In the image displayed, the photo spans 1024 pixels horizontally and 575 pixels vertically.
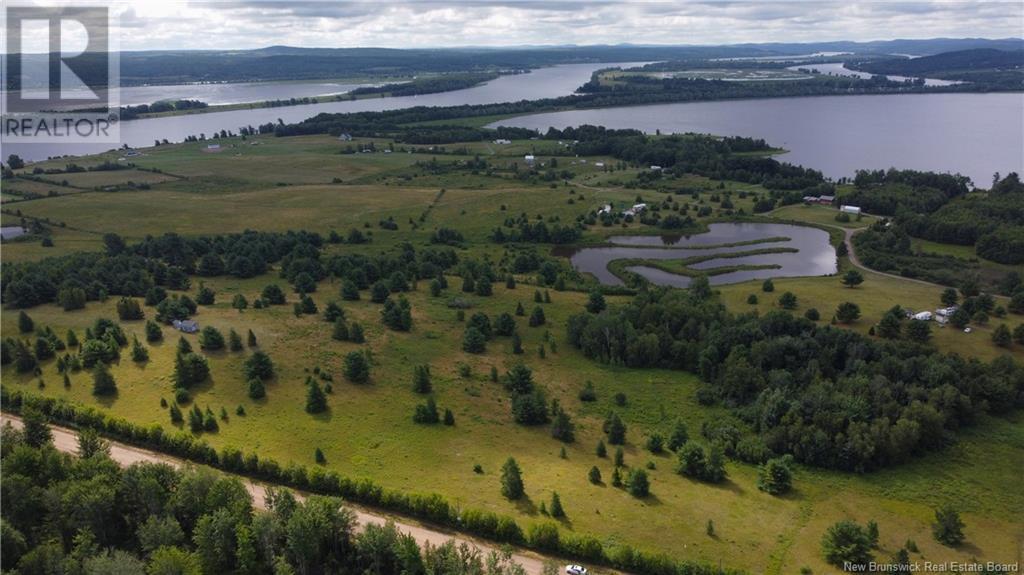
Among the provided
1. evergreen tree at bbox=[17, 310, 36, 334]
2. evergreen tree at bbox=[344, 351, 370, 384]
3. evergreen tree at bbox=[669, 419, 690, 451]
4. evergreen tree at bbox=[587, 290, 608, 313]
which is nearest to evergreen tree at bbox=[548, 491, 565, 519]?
evergreen tree at bbox=[669, 419, 690, 451]

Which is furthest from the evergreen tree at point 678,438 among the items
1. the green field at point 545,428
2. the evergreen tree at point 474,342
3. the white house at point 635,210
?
the white house at point 635,210

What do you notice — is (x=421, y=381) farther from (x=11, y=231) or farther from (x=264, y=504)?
(x=11, y=231)

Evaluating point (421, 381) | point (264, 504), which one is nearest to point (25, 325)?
point (421, 381)

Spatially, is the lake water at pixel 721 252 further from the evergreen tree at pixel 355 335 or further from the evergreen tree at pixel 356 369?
the evergreen tree at pixel 356 369

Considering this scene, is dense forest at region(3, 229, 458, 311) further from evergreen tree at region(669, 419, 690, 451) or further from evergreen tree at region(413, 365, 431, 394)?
evergreen tree at region(669, 419, 690, 451)

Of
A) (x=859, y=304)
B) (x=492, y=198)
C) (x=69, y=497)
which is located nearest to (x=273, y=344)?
(x=69, y=497)
